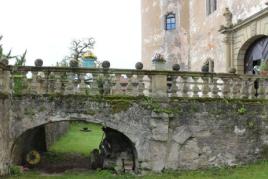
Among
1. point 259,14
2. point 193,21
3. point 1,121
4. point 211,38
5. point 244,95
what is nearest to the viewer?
point 1,121

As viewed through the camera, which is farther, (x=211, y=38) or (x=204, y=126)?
(x=211, y=38)

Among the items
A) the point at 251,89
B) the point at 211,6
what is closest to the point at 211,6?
the point at 211,6

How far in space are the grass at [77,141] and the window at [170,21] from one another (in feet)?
23.8

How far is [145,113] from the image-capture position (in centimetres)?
1145

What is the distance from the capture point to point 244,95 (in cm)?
1231

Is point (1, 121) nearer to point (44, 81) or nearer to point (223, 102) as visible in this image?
point (44, 81)

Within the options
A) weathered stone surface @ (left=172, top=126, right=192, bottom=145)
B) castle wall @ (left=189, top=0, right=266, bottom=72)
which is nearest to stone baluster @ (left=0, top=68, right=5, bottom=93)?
weathered stone surface @ (left=172, top=126, right=192, bottom=145)

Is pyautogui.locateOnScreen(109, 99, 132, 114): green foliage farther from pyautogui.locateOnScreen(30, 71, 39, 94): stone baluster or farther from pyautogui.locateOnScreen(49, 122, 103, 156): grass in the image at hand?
pyautogui.locateOnScreen(49, 122, 103, 156): grass

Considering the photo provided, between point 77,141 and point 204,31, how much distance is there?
817 centimetres

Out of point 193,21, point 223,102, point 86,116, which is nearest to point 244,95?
point 223,102

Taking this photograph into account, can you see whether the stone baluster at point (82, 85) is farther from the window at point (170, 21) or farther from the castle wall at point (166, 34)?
the window at point (170, 21)

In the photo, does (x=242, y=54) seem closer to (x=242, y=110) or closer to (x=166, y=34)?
(x=242, y=110)

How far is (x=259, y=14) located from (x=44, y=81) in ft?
26.5

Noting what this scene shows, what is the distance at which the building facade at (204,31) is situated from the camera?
1555cm
